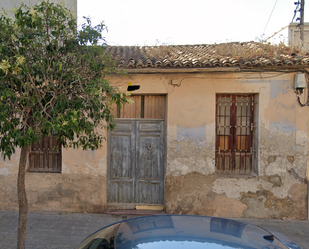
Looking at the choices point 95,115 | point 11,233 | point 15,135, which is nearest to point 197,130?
point 95,115

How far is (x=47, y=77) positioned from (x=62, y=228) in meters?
Result: 3.40

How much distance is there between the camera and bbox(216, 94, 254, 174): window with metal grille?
5.96m

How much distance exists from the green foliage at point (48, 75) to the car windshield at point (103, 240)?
1076 mm

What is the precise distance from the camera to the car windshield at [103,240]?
6.45 feet

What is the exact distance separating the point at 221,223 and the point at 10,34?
123 inches

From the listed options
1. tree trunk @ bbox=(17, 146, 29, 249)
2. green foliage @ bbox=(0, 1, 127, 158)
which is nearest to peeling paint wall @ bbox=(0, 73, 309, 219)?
green foliage @ bbox=(0, 1, 127, 158)

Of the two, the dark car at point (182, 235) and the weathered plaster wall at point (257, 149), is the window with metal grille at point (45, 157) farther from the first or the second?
the dark car at point (182, 235)

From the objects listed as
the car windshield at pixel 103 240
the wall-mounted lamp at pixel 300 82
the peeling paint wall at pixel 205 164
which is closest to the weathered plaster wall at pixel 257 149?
the peeling paint wall at pixel 205 164

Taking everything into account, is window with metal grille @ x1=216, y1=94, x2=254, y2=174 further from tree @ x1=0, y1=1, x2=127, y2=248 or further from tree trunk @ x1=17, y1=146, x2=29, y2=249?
tree trunk @ x1=17, y1=146, x2=29, y2=249

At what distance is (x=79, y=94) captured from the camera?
3.14 meters

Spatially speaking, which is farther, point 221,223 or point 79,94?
point 79,94

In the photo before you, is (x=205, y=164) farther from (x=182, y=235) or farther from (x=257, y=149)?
(x=182, y=235)

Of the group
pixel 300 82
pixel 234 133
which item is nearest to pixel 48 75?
pixel 234 133

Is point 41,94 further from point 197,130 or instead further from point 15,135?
point 197,130
